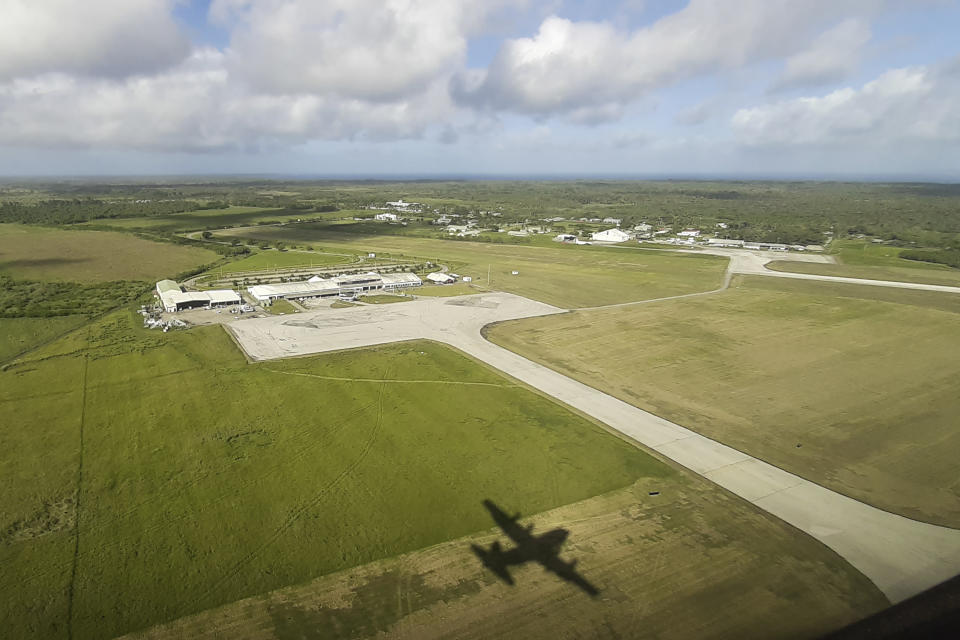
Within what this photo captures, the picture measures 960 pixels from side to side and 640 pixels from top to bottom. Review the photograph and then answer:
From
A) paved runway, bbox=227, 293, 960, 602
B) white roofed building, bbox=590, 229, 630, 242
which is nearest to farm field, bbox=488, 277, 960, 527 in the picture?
paved runway, bbox=227, 293, 960, 602

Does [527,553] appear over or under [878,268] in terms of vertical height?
under

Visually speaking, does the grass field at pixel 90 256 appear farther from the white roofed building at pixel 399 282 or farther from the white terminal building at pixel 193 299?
the white roofed building at pixel 399 282

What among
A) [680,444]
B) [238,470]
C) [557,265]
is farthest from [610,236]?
[238,470]

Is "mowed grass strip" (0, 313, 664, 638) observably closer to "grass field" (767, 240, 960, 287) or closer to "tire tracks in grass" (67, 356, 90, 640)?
"tire tracks in grass" (67, 356, 90, 640)

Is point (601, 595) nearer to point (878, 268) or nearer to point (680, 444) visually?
point (680, 444)

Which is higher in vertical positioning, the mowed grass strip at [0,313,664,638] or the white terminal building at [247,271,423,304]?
the white terminal building at [247,271,423,304]

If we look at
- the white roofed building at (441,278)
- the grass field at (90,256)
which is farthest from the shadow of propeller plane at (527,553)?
the grass field at (90,256)

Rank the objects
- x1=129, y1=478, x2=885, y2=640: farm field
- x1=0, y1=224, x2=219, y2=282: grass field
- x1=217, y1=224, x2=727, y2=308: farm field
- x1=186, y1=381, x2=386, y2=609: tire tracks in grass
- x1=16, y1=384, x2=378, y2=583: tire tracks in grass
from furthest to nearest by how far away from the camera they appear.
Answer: x1=0, y1=224, x2=219, y2=282: grass field < x1=217, y1=224, x2=727, y2=308: farm field < x1=16, y1=384, x2=378, y2=583: tire tracks in grass < x1=186, y1=381, x2=386, y2=609: tire tracks in grass < x1=129, y1=478, x2=885, y2=640: farm field

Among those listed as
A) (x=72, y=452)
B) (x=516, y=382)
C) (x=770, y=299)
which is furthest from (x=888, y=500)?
(x=770, y=299)
